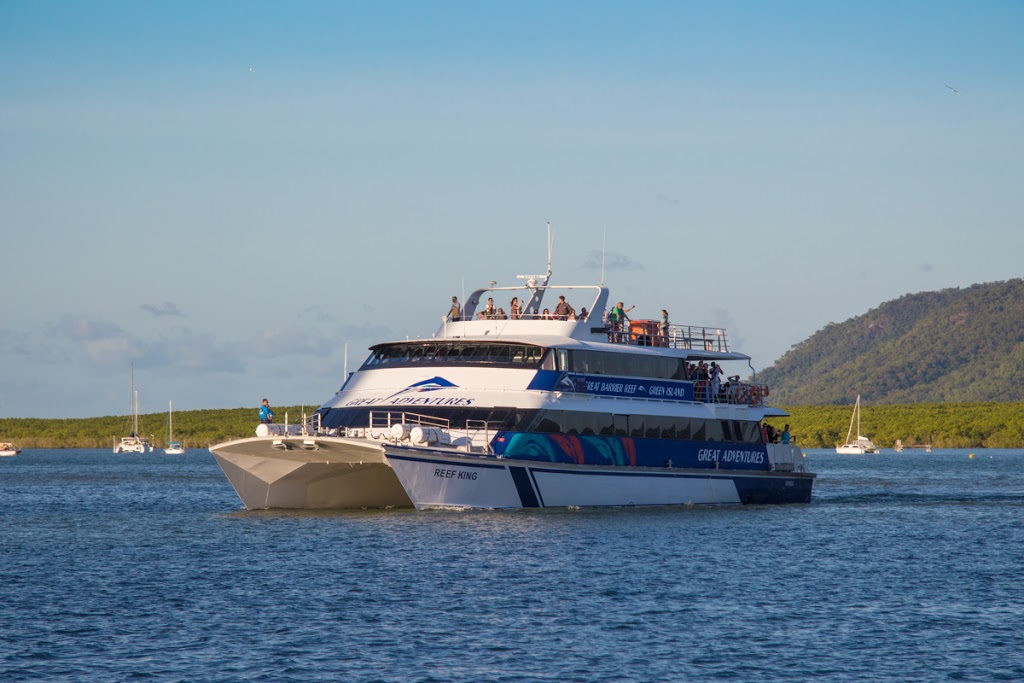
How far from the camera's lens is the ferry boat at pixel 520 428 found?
34594 millimetres

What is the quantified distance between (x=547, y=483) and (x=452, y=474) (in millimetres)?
2872

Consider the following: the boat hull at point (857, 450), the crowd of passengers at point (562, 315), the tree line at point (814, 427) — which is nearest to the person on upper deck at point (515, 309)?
the crowd of passengers at point (562, 315)

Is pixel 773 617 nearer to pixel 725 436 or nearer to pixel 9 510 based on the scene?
pixel 725 436

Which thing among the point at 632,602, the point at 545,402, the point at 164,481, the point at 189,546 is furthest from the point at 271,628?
the point at 164,481

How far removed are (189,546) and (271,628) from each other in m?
10.1

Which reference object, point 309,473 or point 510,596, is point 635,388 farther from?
point 510,596

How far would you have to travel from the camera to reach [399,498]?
3950 cm

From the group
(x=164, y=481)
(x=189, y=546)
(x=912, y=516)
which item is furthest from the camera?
(x=164, y=481)

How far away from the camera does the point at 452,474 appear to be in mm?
34219

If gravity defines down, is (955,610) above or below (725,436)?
below

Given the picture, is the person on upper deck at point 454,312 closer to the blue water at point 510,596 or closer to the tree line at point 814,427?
the blue water at point 510,596

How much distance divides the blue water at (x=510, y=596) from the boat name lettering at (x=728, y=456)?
1.82 metres

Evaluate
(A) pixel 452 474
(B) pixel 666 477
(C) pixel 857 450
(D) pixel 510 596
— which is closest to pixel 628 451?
(B) pixel 666 477

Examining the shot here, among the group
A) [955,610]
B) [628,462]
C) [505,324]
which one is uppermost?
[505,324]
